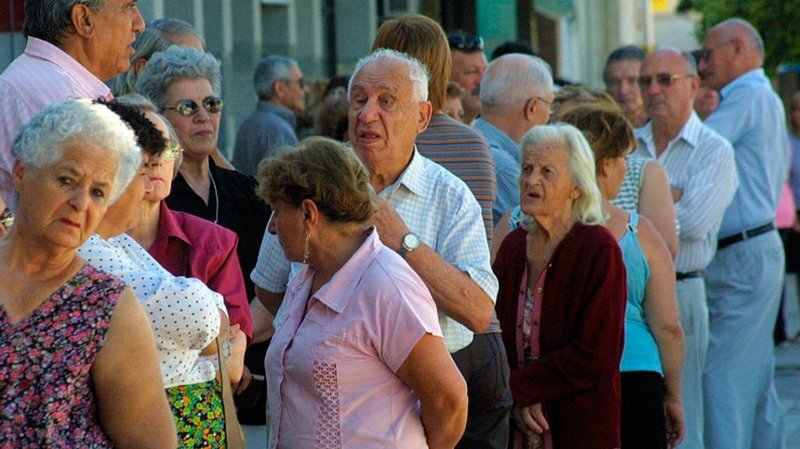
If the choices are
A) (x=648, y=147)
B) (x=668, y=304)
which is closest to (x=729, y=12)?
(x=648, y=147)

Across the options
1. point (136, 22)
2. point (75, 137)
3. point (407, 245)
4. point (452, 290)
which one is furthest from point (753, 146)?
point (75, 137)

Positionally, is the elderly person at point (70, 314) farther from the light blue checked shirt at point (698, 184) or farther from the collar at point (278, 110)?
the collar at point (278, 110)

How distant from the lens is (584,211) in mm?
5656

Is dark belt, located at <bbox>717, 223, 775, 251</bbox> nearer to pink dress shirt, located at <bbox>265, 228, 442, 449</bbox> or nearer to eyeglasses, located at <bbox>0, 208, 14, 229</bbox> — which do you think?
pink dress shirt, located at <bbox>265, 228, 442, 449</bbox>

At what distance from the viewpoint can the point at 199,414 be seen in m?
3.67

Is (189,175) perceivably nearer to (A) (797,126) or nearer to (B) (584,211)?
(B) (584,211)

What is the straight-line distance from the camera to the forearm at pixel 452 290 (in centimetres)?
452

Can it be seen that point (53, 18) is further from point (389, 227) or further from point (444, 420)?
point (444, 420)

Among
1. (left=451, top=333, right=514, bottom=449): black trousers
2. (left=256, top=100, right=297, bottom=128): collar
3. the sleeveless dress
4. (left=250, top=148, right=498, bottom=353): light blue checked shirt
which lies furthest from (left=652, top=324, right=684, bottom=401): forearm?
(left=256, top=100, right=297, bottom=128): collar

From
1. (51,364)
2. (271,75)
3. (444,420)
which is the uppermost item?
(271,75)

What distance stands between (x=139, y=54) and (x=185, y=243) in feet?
6.44

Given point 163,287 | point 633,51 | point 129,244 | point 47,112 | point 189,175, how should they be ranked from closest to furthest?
point 47,112
point 163,287
point 129,244
point 189,175
point 633,51

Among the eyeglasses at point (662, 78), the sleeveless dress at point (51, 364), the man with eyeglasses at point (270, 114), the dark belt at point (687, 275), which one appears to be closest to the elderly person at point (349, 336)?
the sleeveless dress at point (51, 364)

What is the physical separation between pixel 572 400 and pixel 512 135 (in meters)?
1.75
